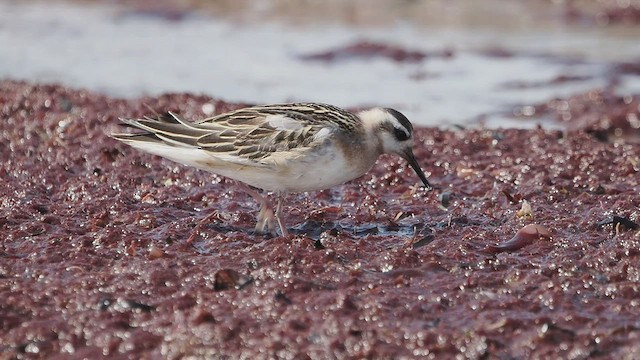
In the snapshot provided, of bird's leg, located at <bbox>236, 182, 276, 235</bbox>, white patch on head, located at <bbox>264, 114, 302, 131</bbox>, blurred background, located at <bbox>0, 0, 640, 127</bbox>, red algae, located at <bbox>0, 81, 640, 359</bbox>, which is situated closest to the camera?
red algae, located at <bbox>0, 81, 640, 359</bbox>

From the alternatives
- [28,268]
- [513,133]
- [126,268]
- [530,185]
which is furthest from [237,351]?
[513,133]

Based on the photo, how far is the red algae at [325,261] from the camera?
264 inches

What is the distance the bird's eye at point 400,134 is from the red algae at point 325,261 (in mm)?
727

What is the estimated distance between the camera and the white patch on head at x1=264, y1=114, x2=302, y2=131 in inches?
332

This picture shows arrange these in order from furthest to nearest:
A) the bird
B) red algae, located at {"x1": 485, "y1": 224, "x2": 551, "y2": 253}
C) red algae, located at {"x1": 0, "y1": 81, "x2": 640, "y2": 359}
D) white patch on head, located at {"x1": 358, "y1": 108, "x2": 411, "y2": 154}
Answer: white patch on head, located at {"x1": 358, "y1": 108, "x2": 411, "y2": 154}
the bird
red algae, located at {"x1": 485, "y1": 224, "x2": 551, "y2": 253}
red algae, located at {"x1": 0, "y1": 81, "x2": 640, "y2": 359}

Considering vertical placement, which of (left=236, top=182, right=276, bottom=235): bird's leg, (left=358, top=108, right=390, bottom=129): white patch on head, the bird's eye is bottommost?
(left=236, top=182, right=276, bottom=235): bird's leg

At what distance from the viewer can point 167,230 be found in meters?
8.58

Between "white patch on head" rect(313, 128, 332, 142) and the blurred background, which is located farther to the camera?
the blurred background

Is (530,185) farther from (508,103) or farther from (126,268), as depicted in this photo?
(508,103)

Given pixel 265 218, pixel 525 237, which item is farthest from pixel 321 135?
pixel 525 237

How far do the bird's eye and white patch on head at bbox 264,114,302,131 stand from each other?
843 millimetres

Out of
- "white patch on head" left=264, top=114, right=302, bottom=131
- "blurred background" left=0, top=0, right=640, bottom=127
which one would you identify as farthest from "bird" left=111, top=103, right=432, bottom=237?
"blurred background" left=0, top=0, right=640, bottom=127

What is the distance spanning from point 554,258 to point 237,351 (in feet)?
8.79

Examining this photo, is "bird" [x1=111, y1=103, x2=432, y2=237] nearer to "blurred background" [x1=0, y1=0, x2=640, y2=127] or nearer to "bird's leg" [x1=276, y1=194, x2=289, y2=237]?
"bird's leg" [x1=276, y1=194, x2=289, y2=237]
